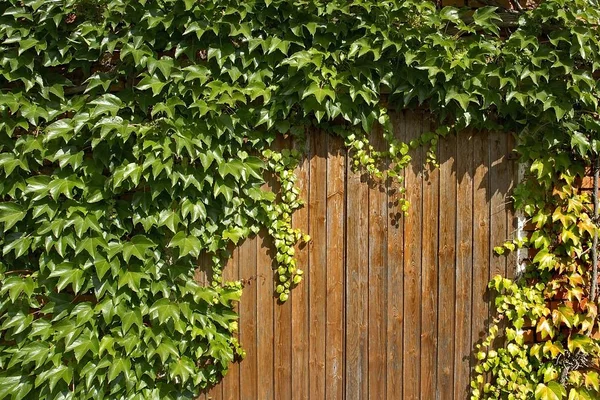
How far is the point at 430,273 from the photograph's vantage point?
3.07 meters

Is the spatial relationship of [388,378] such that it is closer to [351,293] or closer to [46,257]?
[351,293]

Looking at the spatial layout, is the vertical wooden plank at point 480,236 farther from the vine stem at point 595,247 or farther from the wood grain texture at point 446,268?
the vine stem at point 595,247

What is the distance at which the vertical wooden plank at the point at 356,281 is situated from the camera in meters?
3.06

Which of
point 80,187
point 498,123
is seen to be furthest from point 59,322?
point 498,123

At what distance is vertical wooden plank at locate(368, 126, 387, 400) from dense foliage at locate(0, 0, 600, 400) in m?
0.12

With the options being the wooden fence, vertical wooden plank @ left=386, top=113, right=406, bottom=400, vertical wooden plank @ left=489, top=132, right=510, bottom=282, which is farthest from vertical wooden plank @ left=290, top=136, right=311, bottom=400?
vertical wooden plank @ left=489, top=132, right=510, bottom=282

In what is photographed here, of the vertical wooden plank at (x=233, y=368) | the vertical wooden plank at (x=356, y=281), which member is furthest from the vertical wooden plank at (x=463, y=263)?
the vertical wooden plank at (x=233, y=368)

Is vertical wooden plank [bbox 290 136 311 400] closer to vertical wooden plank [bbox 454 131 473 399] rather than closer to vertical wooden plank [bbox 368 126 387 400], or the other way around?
vertical wooden plank [bbox 368 126 387 400]

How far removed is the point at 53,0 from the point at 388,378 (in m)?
2.77

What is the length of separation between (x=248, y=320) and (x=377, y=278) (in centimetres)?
A: 78

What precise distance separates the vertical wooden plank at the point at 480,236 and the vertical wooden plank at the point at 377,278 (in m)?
0.51

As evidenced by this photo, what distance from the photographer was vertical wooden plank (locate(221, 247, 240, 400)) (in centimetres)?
308

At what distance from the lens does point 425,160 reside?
3.04m

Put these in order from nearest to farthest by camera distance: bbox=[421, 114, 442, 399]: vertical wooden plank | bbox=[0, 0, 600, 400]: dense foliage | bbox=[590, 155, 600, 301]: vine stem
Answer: bbox=[0, 0, 600, 400]: dense foliage
bbox=[590, 155, 600, 301]: vine stem
bbox=[421, 114, 442, 399]: vertical wooden plank
